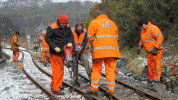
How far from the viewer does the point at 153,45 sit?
5.49 m

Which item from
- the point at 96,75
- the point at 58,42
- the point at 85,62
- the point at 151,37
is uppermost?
the point at 151,37

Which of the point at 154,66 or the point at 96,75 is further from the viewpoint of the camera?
the point at 154,66

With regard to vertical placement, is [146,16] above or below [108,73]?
above

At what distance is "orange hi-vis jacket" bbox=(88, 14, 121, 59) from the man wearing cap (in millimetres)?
711

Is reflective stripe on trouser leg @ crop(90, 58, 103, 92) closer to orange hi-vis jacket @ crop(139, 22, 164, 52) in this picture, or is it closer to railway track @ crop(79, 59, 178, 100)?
railway track @ crop(79, 59, 178, 100)

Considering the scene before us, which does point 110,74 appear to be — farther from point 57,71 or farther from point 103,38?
point 57,71

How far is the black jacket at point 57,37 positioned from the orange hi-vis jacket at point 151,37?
2.36 meters

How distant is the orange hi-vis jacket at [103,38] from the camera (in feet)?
13.8

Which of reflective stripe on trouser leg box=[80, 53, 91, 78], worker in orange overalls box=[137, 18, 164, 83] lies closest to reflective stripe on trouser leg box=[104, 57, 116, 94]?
reflective stripe on trouser leg box=[80, 53, 91, 78]

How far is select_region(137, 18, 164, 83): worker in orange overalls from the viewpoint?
5.26 m

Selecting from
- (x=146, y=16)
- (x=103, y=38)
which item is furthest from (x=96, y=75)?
(x=146, y=16)

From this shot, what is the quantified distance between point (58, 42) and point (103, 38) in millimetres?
1313

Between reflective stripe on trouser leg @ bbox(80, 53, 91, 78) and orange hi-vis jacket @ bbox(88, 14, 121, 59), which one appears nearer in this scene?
orange hi-vis jacket @ bbox(88, 14, 121, 59)

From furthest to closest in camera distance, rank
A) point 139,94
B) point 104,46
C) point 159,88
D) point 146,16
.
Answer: point 146,16 < point 159,88 < point 139,94 < point 104,46
